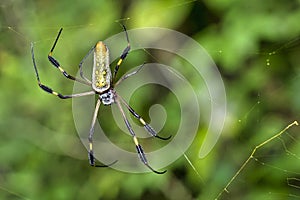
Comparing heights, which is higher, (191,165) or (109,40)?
(109,40)

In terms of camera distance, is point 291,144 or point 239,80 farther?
point 239,80

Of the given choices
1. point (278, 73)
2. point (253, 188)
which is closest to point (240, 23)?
point (278, 73)

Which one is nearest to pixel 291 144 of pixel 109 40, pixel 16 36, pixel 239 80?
pixel 239 80

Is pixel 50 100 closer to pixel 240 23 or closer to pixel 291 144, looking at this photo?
pixel 240 23

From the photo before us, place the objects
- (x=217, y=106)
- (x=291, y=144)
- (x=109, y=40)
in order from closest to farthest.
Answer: (x=291, y=144)
(x=217, y=106)
(x=109, y=40)

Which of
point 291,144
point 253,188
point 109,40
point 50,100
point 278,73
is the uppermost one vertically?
point 109,40

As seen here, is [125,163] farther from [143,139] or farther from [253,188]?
[253,188]

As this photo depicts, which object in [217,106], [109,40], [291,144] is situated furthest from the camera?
[109,40]
